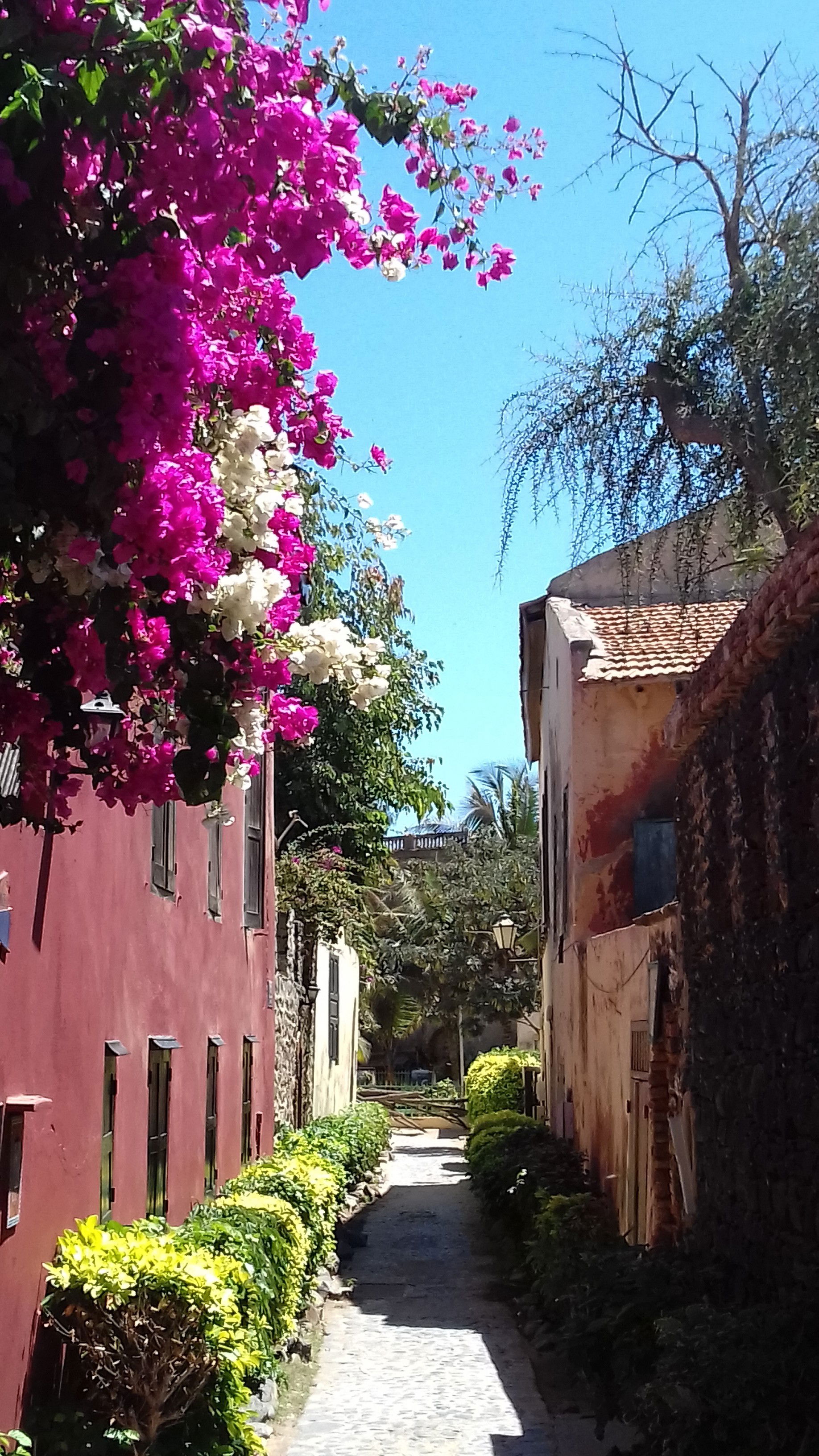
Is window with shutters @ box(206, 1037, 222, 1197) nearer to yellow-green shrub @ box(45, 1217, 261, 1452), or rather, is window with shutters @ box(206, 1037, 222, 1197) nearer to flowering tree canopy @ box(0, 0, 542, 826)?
yellow-green shrub @ box(45, 1217, 261, 1452)

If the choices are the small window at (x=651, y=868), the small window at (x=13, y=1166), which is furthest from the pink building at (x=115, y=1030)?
the small window at (x=651, y=868)

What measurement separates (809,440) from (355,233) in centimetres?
418

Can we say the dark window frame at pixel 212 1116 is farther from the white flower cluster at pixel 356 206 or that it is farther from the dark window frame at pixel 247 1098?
the white flower cluster at pixel 356 206

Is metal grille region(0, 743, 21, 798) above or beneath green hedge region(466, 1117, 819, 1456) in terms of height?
above

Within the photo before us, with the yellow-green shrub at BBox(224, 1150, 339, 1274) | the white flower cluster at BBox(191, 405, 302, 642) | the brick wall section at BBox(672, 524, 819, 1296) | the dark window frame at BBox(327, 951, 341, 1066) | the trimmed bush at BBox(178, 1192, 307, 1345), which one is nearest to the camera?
the white flower cluster at BBox(191, 405, 302, 642)

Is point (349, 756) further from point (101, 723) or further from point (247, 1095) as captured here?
point (101, 723)

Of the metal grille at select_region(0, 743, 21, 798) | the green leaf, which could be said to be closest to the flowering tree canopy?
the green leaf

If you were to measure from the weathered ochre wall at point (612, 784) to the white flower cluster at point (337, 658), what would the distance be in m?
11.3

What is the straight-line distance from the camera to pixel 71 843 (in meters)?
7.59

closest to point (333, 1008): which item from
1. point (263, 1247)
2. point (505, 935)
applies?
point (505, 935)

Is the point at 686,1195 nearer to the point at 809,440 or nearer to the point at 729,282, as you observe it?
the point at 809,440

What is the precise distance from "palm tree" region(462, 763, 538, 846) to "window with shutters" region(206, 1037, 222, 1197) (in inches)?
1180

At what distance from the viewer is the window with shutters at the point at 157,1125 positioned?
9.74 m

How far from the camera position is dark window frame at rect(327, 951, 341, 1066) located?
23.0 meters
